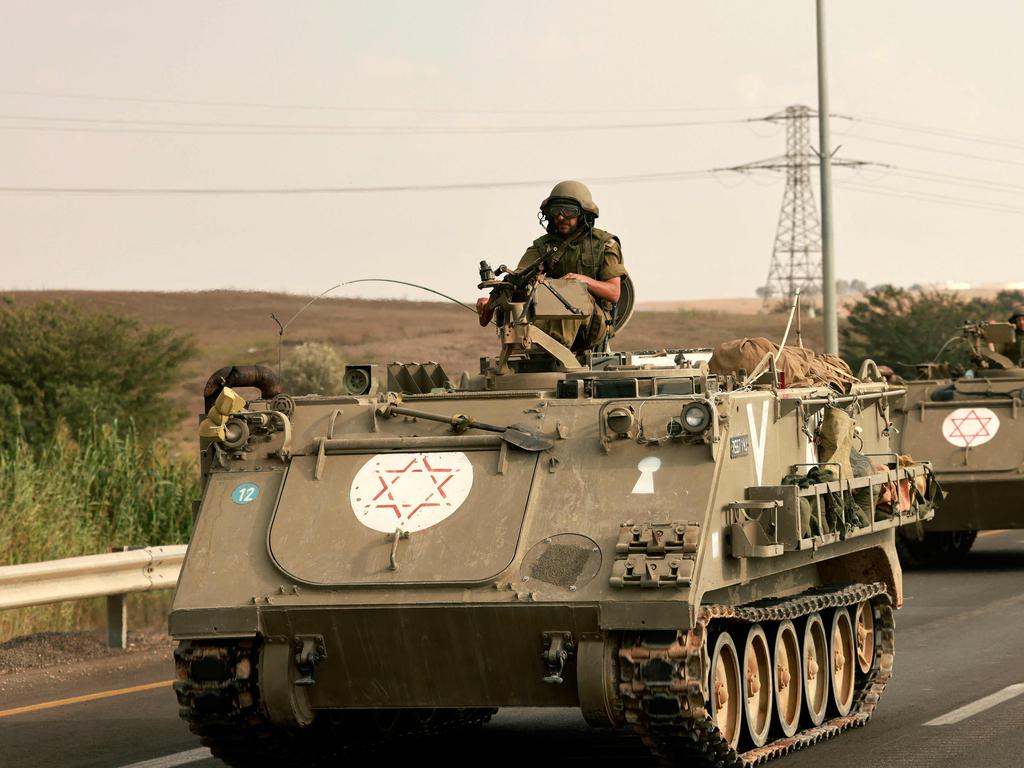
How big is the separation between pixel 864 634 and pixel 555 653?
3.73m

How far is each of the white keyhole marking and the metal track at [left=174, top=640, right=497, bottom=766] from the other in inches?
79.0

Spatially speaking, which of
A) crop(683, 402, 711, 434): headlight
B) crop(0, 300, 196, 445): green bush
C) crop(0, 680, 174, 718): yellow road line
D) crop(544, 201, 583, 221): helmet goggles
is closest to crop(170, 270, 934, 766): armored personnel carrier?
crop(683, 402, 711, 434): headlight

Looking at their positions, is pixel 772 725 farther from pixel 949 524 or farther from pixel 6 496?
pixel 949 524

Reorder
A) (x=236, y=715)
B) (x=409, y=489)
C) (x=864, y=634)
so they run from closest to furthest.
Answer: (x=236, y=715) < (x=409, y=489) < (x=864, y=634)

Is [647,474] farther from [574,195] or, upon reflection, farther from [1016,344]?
[1016,344]

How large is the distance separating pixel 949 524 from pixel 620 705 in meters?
12.4

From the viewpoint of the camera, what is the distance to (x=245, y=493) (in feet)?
32.1

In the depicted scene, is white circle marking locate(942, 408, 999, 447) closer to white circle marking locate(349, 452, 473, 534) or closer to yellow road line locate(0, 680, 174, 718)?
yellow road line locate(0, 680, 174, 718)

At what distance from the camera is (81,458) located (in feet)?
64.7

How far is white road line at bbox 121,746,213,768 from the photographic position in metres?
10.1

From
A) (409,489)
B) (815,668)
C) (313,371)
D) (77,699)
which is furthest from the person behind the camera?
(313,371)

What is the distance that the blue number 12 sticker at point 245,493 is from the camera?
32.0 feet

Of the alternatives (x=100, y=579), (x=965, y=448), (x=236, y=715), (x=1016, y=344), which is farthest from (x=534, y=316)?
(x=1016, y=344)

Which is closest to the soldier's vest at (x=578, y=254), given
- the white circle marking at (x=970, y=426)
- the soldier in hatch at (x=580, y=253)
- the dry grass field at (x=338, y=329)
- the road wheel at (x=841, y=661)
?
the soldier in hatch at (x=580, y=253)
